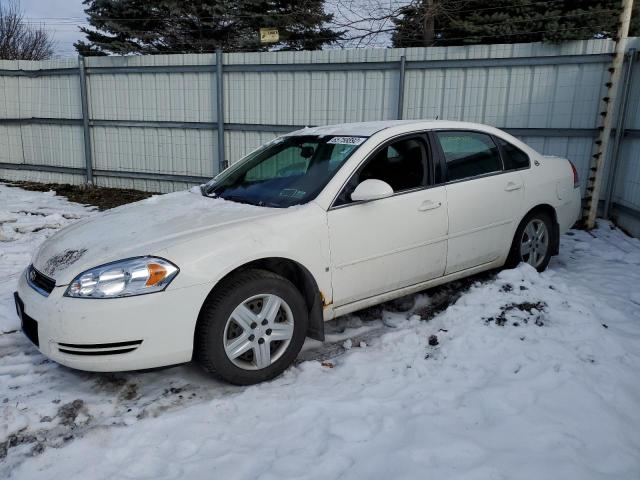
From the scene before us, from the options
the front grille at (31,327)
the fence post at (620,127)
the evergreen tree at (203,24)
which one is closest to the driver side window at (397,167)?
A: the front grille at (31,327)

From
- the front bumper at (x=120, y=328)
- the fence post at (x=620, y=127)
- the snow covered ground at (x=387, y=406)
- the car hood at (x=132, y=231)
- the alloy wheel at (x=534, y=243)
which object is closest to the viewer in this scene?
the snow covered ground at (x=387, y=406)

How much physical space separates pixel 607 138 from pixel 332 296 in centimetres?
539

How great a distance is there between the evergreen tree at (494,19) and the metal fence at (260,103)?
4285 millimetres

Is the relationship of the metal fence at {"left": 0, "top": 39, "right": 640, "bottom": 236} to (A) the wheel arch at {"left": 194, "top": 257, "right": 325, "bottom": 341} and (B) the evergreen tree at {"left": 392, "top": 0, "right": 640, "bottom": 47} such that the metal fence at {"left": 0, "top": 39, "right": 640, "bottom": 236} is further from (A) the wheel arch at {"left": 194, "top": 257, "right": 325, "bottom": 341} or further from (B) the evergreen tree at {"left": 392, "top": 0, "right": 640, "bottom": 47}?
(A) the wheel arch at {"left": 194, "top": 257, "right": 325, "bottom": 341}

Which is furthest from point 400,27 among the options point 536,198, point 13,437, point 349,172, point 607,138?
point 13,437

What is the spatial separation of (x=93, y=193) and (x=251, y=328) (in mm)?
8180

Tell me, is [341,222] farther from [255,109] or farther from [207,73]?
[207,73]

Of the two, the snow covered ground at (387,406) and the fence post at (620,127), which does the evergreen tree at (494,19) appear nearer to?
the fence post at (620,127)

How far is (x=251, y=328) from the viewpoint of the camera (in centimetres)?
326

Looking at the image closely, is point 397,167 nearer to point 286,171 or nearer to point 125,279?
point 286,171

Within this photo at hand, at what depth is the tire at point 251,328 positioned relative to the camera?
312 cm

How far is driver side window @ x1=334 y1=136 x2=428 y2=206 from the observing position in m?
3.80

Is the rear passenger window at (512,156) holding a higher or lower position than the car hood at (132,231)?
higher

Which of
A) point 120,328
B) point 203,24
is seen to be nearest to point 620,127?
point 120,328
